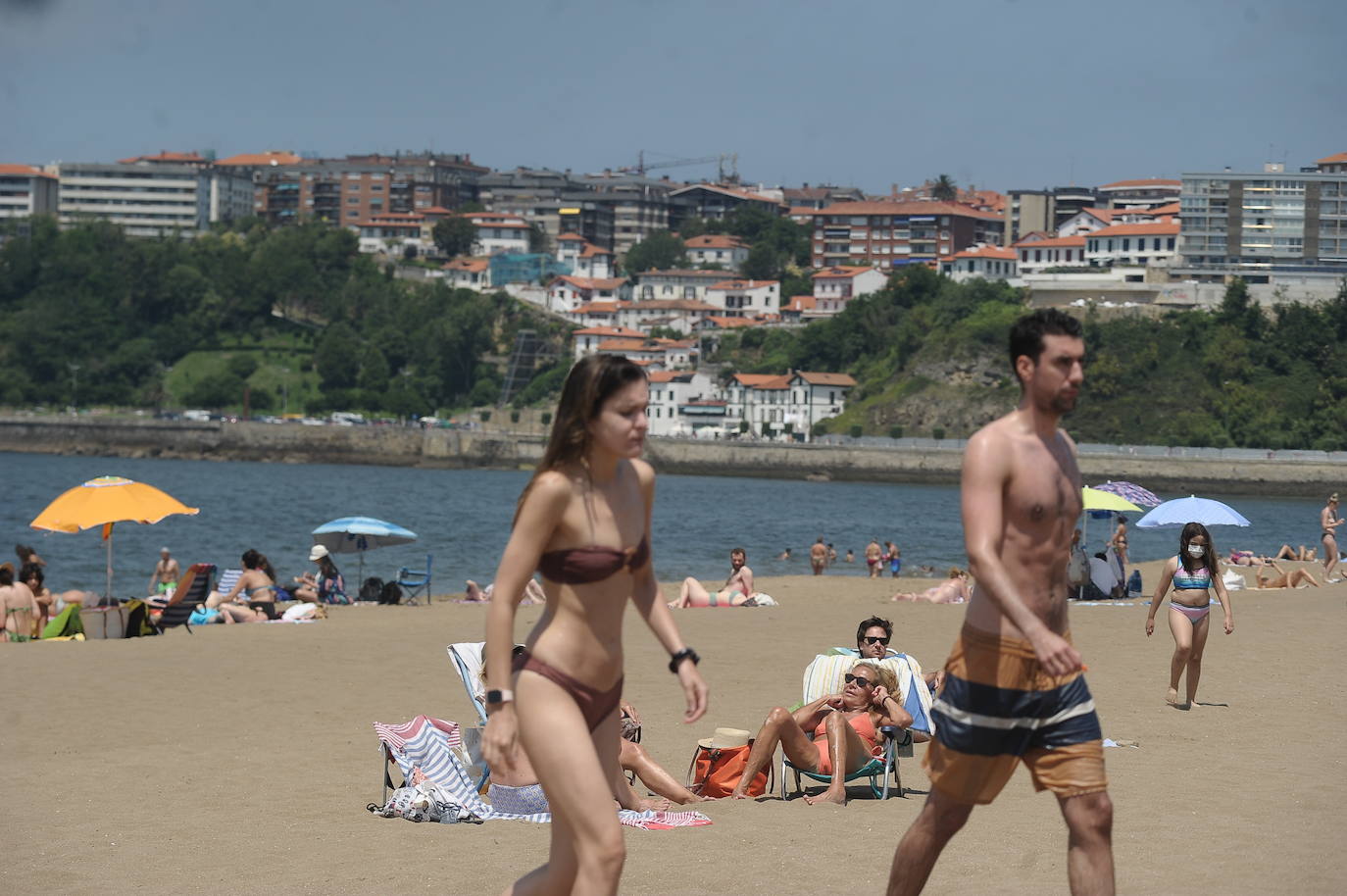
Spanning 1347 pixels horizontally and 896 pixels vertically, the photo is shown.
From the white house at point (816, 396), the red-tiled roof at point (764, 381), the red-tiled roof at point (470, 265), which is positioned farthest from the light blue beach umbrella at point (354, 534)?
the red-tiled roof at point (470, 265)

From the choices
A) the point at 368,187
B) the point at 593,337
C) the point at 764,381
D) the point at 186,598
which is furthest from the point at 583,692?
the point at 368,187

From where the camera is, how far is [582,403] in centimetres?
418

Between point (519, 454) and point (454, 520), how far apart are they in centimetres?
4343

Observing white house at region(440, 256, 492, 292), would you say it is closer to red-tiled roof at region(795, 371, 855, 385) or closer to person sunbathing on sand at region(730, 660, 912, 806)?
red-tiled roof at region(795, 371, 855, 385)

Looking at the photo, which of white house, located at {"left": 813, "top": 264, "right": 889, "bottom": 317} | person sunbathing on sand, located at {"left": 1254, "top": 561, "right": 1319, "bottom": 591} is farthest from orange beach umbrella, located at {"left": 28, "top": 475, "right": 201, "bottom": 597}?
white house, located at {"left": 813, "top": 264, "right": 889, "bottom": 317}

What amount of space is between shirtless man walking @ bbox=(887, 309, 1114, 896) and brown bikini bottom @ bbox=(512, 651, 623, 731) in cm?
93

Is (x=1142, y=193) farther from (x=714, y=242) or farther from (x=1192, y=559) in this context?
(x=1192, y=559)

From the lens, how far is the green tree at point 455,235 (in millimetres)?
141125

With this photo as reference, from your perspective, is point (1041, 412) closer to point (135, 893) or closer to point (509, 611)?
point (509, 611)

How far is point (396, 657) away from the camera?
13.2 meters

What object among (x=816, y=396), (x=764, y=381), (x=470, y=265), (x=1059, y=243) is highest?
(x=1059, y=243)

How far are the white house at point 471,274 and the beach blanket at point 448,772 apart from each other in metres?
126

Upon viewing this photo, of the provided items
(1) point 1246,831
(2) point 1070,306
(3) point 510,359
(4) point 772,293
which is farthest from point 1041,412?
(4) point 772,293

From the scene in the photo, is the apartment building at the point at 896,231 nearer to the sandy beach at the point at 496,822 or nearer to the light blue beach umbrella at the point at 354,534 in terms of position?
the light blue beach umbrella at the point at 354,534
